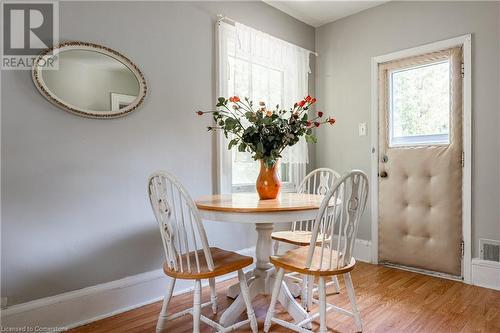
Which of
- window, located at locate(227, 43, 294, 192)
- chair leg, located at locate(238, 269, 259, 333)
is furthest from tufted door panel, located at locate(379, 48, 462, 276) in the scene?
chair leg, located at locate(238, 269, 259, 333)

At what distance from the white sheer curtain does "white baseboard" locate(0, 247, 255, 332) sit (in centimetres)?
90

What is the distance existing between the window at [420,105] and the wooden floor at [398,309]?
119 cm

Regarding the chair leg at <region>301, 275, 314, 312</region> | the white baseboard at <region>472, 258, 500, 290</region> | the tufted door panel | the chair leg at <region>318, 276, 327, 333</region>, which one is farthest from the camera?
the tufted door panel

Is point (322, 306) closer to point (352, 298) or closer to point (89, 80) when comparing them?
point (352, 298)

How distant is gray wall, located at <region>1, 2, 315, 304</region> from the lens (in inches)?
69.3

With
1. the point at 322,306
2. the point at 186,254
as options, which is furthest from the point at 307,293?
the point at 186,254

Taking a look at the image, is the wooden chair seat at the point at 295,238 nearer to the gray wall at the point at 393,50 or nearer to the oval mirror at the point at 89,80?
the gray wall at the point at 393,50

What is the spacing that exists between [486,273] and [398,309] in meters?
0.93

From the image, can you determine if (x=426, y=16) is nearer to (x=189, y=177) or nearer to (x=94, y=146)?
(x=189, y=177)
